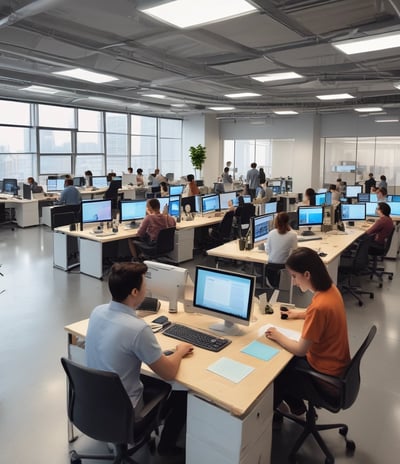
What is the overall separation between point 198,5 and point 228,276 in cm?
303

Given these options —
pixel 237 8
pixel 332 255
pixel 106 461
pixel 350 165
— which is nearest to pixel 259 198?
pixel 332 255

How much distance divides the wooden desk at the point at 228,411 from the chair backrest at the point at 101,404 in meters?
0.32

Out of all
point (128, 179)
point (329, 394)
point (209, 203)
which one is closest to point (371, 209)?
point (209, 203)

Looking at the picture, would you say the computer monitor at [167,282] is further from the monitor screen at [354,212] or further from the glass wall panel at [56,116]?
the glass wall panel at [56,116]

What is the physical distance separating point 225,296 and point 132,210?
4.93 m

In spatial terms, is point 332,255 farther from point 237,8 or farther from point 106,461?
point 106,461

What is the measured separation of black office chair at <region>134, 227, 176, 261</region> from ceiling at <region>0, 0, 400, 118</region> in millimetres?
2990

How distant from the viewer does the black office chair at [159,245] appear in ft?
22.3

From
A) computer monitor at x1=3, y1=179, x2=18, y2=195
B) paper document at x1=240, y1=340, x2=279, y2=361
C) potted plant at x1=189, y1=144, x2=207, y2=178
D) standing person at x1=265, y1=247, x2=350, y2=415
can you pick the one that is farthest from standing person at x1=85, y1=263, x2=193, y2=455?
potted plant at x1=189, y1=144, x2=207, y2=178

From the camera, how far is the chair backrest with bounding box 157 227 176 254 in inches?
267

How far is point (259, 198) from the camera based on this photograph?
10.8m

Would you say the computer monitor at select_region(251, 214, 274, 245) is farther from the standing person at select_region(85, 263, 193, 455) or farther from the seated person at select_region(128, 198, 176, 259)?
the standing person at select_region(85, 263, 193, 455)

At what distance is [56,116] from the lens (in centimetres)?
1402

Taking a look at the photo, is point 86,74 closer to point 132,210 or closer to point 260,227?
point 132,210
